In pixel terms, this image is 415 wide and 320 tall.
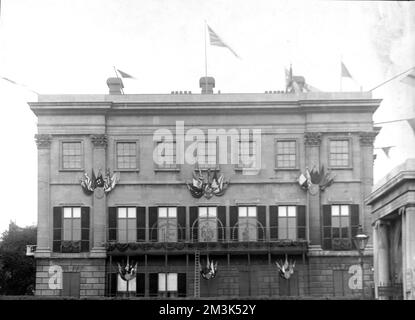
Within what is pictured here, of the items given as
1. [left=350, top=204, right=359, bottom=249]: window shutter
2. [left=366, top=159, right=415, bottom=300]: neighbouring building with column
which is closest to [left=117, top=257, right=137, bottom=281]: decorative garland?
[left=350, top=204, right=359, bottom=249]: window shutter

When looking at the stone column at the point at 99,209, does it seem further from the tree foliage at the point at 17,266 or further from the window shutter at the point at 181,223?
the tree foliage at the point at 17,266

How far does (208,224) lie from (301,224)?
10.3 feet

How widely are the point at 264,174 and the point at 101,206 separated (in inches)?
230

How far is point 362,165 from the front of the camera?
26.5 meters

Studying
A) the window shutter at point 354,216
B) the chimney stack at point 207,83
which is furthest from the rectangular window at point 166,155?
the window shutter at point 354,216

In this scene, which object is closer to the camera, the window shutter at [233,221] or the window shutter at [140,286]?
the window shutter at [233,221]

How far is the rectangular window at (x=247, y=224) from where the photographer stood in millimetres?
26641

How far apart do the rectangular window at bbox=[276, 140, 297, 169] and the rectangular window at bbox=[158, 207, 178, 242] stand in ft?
12.2

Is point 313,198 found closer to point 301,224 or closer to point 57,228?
point 301,224

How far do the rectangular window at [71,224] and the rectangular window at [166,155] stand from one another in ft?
10.2

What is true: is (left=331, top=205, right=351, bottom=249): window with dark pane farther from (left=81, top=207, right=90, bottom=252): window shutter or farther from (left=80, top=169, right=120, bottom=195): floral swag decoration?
→ (left=81, top=207, right=90, bottom=252): window shutter

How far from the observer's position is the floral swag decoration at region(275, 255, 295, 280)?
26.9 meters
